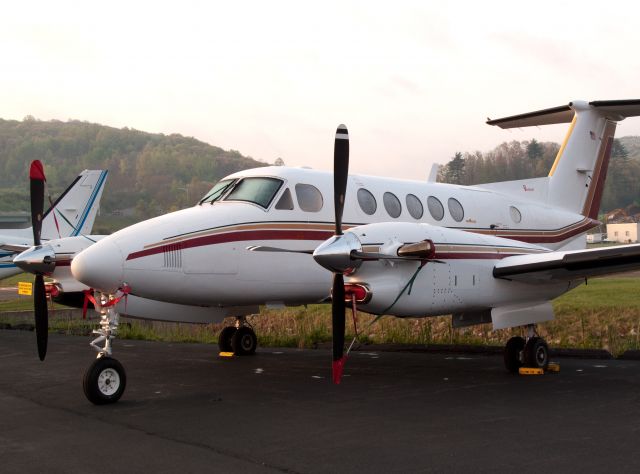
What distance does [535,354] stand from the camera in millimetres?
11266

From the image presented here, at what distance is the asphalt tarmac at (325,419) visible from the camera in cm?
584

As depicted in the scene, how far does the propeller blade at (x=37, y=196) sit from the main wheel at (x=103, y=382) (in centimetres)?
329

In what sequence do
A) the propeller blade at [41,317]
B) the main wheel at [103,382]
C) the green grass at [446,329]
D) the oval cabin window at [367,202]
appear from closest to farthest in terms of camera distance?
the main wheel at [103,382] → the propeller blade at [41,317] → the oval cabin window at [367,202] → the green grass at [446,329]

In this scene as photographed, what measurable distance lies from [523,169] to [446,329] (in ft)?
173

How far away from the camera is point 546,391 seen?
Result: 937 centimetres

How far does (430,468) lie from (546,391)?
4.41 m

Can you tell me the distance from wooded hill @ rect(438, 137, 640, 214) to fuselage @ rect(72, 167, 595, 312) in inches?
2105

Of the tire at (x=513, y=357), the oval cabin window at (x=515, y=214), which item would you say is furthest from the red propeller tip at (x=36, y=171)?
the oval cabin window at (x=515, y=214)

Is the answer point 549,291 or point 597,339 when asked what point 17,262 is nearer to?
point 549,291

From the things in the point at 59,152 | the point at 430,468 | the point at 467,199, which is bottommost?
the point at 430,468

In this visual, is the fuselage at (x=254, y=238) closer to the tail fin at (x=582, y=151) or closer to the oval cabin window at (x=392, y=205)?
the oval cabin window at (x=392, y=205)

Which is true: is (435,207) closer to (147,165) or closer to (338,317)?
(338,317)

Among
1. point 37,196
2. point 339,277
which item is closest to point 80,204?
point 37,196

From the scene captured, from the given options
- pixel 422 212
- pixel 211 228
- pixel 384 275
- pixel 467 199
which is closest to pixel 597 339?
pixel 467 199
